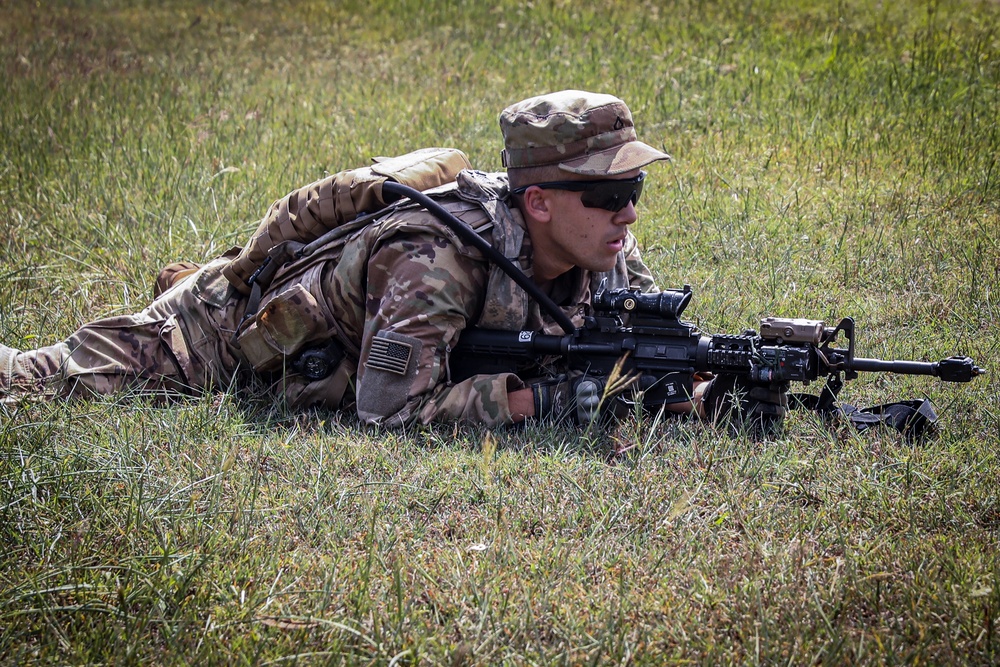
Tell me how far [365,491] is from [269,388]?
120 cm

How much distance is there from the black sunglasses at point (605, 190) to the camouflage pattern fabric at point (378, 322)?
0.30 meters

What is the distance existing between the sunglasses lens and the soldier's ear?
0.16 m

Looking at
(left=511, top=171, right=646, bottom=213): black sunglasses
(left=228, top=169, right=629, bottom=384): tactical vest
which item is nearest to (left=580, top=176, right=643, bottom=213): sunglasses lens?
(left=511, top=171, right=646, bottom=213): black sunglasses

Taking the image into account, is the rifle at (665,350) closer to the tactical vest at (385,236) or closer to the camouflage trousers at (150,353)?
the tactical vest at (385,236)

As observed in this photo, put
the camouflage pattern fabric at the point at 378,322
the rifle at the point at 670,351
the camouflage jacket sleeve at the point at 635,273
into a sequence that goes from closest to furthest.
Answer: the rifle at the point at 670,351 < the camouflage pattern fabric at the point at 378,322 < the camouflage jacket sleeve at the point at 635,273

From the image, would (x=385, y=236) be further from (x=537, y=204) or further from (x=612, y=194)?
(x=612, y=194)

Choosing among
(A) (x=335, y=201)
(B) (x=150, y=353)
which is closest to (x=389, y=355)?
(A) (x=335, y=201)

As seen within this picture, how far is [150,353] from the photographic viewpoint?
4.67 m

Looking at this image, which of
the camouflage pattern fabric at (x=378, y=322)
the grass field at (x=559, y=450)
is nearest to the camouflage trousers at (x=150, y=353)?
the camouflage pattern fabric at (x=378, y=322)

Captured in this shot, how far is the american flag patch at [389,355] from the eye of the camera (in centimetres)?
404

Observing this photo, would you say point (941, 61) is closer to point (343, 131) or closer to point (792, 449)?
point (343, 131)

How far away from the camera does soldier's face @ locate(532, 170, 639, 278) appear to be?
4.10 m

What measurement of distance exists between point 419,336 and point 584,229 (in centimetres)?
82

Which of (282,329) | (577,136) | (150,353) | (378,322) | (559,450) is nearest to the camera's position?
(559,450)
